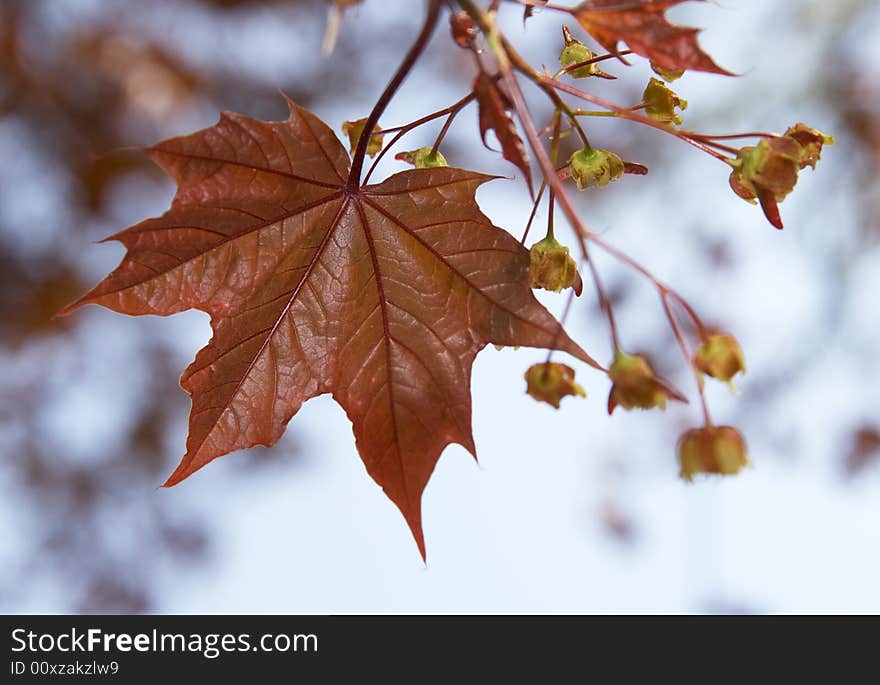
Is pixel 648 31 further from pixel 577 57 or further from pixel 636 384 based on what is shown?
pixel 636 384

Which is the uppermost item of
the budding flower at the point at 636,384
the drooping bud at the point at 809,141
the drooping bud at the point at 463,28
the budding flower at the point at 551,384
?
the drooping bud at the point at 809,141

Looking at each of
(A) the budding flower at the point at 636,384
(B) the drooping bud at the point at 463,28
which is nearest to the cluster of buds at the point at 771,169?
(A) the budding flower at the point at 636,384

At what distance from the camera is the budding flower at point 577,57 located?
3.08 feet

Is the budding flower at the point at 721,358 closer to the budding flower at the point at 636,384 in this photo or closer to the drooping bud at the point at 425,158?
the budding flower at the point at 636,384

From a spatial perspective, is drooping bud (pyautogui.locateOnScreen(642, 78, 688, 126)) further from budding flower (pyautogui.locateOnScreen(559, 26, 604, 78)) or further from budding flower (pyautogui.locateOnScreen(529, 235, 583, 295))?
budding flower (pyautogui.locateOnScreen(529, 235, 583, 295))

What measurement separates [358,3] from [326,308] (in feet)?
1.36

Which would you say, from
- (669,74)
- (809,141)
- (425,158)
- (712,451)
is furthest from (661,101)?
(712,451)

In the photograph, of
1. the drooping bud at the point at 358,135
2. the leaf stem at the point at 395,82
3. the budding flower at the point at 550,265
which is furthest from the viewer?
the drooping bud at the point at 358,135

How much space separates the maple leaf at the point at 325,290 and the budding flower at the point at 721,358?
0.64 feet

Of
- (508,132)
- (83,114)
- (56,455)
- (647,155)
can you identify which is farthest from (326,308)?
(56,455)

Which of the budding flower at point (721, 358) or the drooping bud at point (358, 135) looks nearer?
the budding flower at point (721, 358)

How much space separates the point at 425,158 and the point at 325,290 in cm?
20

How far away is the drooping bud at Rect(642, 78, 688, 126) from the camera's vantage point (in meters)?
0.92

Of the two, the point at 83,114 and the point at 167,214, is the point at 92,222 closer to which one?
the point at 83,114
